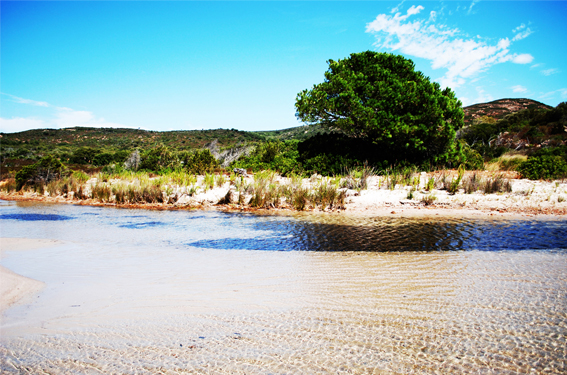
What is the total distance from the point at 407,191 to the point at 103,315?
11.9 metres

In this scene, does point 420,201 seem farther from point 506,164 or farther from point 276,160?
point 506,164

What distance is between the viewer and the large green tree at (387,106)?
53.0 ft

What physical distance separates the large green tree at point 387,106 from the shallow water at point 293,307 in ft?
36.8

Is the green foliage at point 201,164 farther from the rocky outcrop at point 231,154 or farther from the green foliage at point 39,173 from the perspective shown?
the green foliage at point 39,173

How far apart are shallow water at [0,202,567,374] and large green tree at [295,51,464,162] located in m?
11.2

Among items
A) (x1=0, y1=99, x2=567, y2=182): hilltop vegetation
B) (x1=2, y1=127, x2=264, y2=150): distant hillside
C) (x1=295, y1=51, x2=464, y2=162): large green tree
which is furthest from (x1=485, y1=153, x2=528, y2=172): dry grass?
(x1=2, y1=127, x2=264, y2=150): distant hillside

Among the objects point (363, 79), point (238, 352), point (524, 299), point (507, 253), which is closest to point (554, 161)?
point (363, 79)

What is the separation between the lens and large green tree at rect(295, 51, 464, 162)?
16.1 meters

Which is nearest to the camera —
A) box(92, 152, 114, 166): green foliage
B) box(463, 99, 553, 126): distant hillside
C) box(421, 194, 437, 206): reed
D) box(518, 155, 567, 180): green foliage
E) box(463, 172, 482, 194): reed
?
box(421, 194, 437, 206): reed

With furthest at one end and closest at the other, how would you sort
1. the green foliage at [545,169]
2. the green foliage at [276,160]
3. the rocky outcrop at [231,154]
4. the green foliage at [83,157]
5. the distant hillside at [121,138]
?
the distant hillside at [121,138] < the green foliage at [83,157] < the rocky outcrop at [231,154] < the green foliage at [276,160] < the green foliage at [545,169]

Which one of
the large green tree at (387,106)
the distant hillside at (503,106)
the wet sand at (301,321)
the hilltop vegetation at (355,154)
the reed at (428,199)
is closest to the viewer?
the wet sand at (301,321)

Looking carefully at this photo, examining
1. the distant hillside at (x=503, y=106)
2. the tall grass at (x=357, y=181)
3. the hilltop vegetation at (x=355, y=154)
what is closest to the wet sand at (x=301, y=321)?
the tall grass at (x=357, y=181)

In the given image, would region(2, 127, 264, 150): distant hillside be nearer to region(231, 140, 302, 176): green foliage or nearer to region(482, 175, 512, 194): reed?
region(231, 140, 302, 176): green foliage

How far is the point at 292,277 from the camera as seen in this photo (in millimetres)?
3836
